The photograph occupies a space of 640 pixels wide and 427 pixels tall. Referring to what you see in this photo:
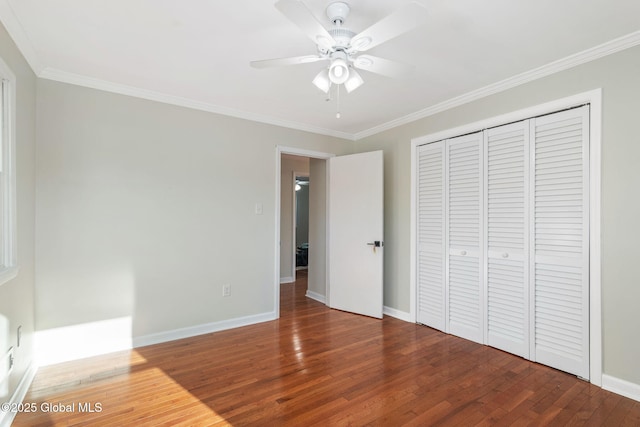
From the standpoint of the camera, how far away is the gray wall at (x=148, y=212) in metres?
A: 2.58

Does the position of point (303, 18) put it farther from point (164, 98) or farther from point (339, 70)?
point (164, 98)

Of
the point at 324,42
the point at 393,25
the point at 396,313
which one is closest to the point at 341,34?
the point at 324,42

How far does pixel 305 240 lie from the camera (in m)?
8.89

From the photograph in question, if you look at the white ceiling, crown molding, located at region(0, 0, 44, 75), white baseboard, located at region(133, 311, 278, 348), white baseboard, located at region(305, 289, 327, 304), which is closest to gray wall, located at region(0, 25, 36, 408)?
crown molding, located at region(0, 0, 44, 75)

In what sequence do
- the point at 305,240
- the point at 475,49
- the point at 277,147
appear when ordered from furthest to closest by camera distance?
Result: the point at 305,240 → the point at 277,147 → the point at 475,49

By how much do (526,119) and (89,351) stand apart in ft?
14.0

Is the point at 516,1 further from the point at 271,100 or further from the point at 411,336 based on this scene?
the point at 411,336

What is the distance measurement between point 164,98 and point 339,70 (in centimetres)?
211

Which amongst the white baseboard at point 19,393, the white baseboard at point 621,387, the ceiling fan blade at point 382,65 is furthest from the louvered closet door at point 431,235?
the white baseboard at point 19,393

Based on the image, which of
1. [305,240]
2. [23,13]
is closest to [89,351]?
[23,13]

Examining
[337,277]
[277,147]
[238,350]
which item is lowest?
[238,350]

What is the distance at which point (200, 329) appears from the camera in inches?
127

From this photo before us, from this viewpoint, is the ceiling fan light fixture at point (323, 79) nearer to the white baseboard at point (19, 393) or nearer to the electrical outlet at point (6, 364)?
the electrical outlet at point (6, 364)

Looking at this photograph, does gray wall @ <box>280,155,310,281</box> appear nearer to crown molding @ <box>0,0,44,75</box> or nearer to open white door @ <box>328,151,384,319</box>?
open white door @ <box>328,151,384,319</box>
